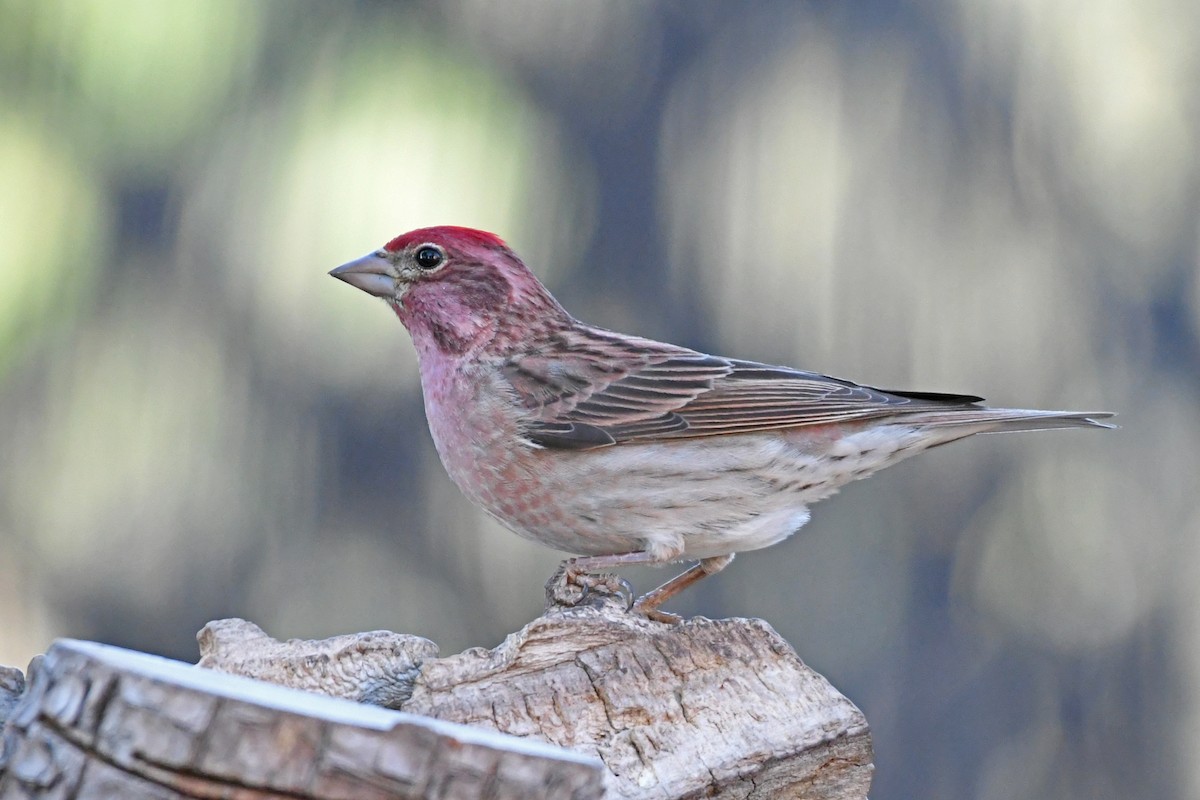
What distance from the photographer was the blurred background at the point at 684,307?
16.9 feet

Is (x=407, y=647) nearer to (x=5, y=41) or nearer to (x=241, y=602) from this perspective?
(x=241, y=602)

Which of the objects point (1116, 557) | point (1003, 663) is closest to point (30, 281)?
point (1003, 663)

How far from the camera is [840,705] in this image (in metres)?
2.62

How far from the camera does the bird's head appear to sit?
3.63 meters

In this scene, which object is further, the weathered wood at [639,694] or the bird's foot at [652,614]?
the bird's foot at [652,614]

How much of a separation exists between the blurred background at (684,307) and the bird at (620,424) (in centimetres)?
140

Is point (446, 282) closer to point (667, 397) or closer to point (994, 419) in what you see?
point (667, 397)

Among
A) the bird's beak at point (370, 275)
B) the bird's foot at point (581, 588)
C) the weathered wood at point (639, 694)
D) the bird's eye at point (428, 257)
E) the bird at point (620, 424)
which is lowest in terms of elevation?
the weathered wood at point (639, 694)

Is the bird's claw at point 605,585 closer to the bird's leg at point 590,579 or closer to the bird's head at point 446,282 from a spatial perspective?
the bird's leg at point 590,579

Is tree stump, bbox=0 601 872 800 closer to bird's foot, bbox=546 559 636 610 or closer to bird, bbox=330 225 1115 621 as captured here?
bird's foot, bbox=546 559 636 610

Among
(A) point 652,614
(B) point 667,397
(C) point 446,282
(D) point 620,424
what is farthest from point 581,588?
(C) point 446,282

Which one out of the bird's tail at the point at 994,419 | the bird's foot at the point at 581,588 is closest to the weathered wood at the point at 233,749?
the bird's foot at the point at 581,588

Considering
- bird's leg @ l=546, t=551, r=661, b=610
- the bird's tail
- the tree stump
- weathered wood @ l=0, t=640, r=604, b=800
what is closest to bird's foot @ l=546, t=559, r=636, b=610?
bird's leg @ l=546, t=551, r=661, b=610

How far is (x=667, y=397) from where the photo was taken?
3.57 meters
